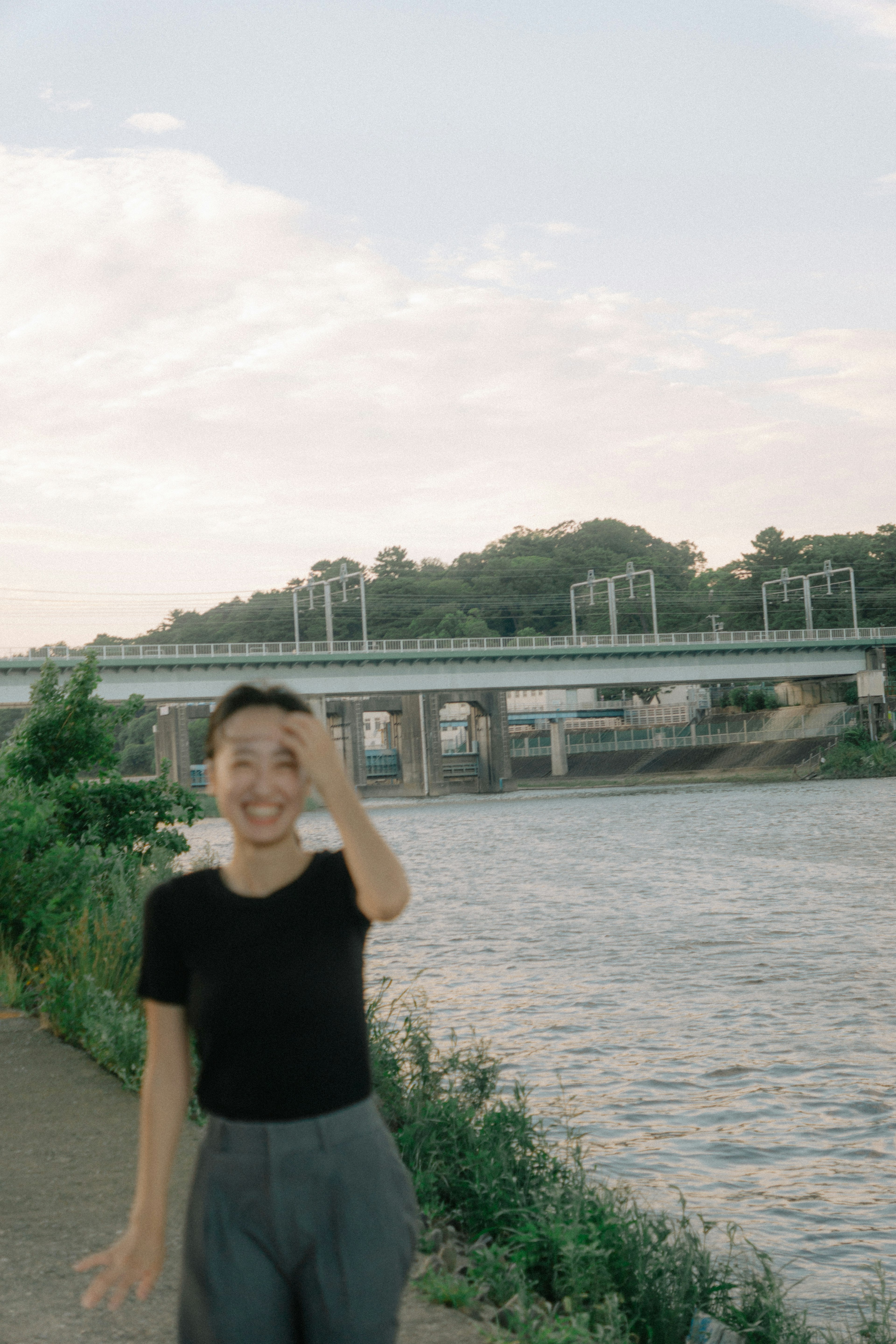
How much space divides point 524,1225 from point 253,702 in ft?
12.6

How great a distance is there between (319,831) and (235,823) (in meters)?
52.3

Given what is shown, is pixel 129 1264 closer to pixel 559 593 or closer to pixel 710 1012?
pixel 710 1012

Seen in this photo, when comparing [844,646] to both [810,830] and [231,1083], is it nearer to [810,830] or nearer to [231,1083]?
[810,830]

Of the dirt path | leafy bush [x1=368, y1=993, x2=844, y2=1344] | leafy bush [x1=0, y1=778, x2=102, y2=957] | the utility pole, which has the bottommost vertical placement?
leafy bush [x1=368, y1=993, x2=844, y2=1344]

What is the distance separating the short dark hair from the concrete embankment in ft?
283

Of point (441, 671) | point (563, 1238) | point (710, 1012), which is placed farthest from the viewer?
point (441, 671)

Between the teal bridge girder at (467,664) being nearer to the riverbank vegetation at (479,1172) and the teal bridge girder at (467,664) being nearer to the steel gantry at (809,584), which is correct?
the steel gantry at (809,584)

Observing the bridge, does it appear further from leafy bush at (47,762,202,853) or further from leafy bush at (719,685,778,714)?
leafy bush at (47,762,202,853)

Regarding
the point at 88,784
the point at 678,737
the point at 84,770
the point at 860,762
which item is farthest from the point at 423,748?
the point at 84,770

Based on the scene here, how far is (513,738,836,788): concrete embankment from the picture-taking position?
300 ft

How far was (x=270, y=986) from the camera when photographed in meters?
2.38

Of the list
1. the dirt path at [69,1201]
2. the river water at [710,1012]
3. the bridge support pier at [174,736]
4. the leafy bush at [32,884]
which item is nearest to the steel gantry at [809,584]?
the bridge support pier at [174,736]

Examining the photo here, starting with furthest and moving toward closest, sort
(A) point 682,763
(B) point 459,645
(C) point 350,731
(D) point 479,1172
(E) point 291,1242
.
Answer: (C) point 350,731 < (A) point 682,763 < (B) point 459,645 < (D) point 479,1172 < (E) point 291,1242

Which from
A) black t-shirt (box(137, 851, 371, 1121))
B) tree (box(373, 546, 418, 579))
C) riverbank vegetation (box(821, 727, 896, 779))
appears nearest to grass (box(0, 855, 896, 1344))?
black t-shirt (box(137, 851, 371, 1121))
